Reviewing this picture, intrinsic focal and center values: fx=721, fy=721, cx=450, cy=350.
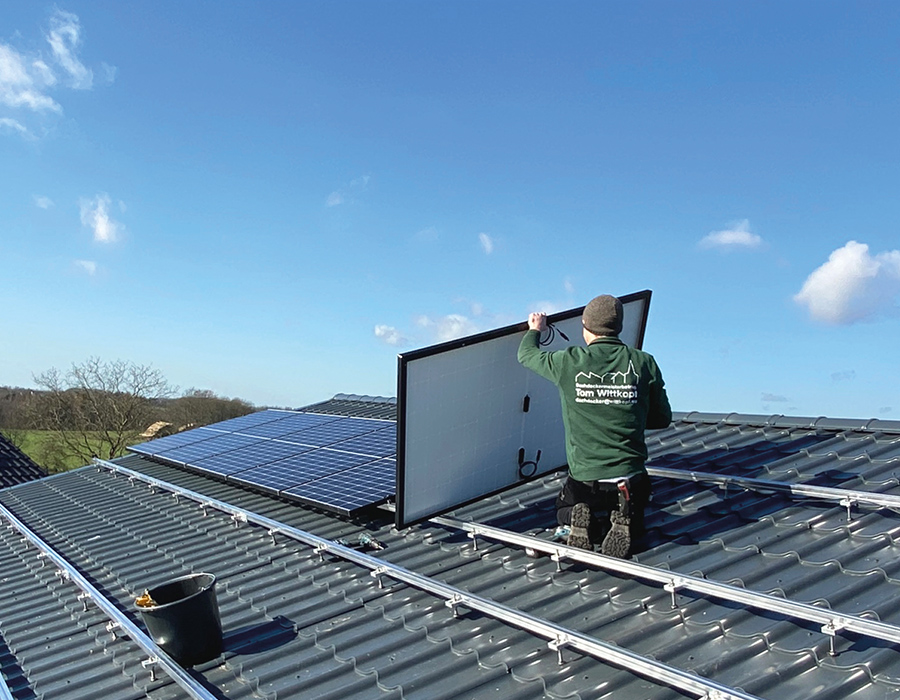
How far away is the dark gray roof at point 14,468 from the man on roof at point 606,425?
2063 centimetres

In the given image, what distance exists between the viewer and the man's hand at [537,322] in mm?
6883

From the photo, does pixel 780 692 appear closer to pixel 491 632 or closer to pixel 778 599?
pixel 778 599

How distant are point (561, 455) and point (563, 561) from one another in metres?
1.81

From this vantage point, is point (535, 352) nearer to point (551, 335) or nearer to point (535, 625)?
point (551, 335)

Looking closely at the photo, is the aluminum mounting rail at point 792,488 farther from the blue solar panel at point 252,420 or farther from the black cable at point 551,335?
the blue solar panel at point 252,420

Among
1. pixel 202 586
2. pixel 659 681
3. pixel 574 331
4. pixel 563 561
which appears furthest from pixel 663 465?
pixel 202 586

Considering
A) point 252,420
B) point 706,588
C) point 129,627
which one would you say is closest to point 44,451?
point 252,420

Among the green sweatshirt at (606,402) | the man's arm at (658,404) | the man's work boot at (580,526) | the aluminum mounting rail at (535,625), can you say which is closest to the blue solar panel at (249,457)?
the aluminum mounting rail at (535,625)

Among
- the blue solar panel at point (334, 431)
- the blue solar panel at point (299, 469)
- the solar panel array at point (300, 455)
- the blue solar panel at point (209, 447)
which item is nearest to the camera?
the solar panel array at point (300, 455)

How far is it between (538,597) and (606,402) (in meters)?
1.61

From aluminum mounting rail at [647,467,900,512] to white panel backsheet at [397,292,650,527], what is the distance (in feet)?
3.95

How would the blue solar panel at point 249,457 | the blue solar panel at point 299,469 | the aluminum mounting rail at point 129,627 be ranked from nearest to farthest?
the aluminum mounting rail at point 129,627
the blue solar panel at point 299,469
the blue solar panel at point 249,457

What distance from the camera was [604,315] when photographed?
19.7 feet

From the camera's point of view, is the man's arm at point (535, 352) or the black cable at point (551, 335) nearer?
the man's arm at point (535, 352)
